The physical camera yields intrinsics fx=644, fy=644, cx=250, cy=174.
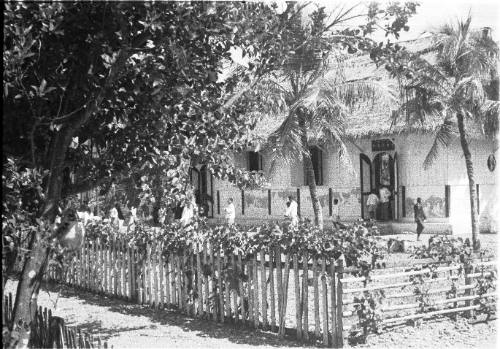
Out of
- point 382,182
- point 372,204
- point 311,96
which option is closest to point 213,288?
point 311,96

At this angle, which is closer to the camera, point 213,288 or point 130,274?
point 213,288

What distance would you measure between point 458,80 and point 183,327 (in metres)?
10.3

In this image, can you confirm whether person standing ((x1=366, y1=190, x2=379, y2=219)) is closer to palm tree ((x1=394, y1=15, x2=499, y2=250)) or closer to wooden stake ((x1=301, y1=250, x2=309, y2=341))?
palm tree ((x1=394, y1=15, x2=499, y2=250))

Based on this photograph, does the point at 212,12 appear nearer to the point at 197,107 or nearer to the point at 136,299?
the point at 197,107

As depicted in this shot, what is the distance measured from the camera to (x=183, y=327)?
7.61m

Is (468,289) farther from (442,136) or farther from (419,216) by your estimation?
(419,216)

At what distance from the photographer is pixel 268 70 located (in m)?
6.06

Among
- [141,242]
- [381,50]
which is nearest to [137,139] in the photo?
[381,50]

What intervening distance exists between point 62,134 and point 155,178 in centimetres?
86

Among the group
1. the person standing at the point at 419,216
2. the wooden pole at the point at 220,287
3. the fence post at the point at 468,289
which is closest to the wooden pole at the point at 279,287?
the wooden pole at the point at 220,287

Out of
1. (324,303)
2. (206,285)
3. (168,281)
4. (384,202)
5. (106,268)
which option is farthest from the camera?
(384,202)

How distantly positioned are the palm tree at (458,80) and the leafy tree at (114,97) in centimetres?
923

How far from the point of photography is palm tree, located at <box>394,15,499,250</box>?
14.6 m

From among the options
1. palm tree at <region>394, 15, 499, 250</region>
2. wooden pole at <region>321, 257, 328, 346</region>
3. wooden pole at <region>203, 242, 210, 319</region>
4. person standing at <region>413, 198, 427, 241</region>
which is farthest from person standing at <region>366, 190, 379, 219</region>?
wooden pole at <region>321, 257, 328, 346</region>
